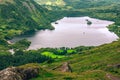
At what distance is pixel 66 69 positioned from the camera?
14150 cm

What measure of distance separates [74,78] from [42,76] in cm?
1085

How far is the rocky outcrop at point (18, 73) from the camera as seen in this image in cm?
10078

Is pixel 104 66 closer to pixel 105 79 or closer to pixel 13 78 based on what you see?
pixel 105 79

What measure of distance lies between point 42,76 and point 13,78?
14.8 metres

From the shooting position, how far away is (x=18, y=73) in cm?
10594

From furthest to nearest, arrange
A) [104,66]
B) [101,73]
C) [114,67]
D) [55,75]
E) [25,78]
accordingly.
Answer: [104,66] < [114,67] < [101,73] < [55,75] < [25,78]

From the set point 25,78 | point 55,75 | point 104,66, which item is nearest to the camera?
point 25,78

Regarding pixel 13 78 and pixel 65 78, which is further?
pixel 65 78

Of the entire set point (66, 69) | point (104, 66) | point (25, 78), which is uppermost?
point (25, 78)

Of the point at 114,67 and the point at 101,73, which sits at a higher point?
the point at 101,73

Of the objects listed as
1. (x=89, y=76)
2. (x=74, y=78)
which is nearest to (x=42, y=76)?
(x=74, y=78)

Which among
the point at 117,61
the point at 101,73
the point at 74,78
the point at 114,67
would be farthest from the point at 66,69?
the point at 117,61

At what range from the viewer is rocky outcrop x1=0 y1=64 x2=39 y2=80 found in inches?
3968

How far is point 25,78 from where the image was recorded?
107938 millimetres
